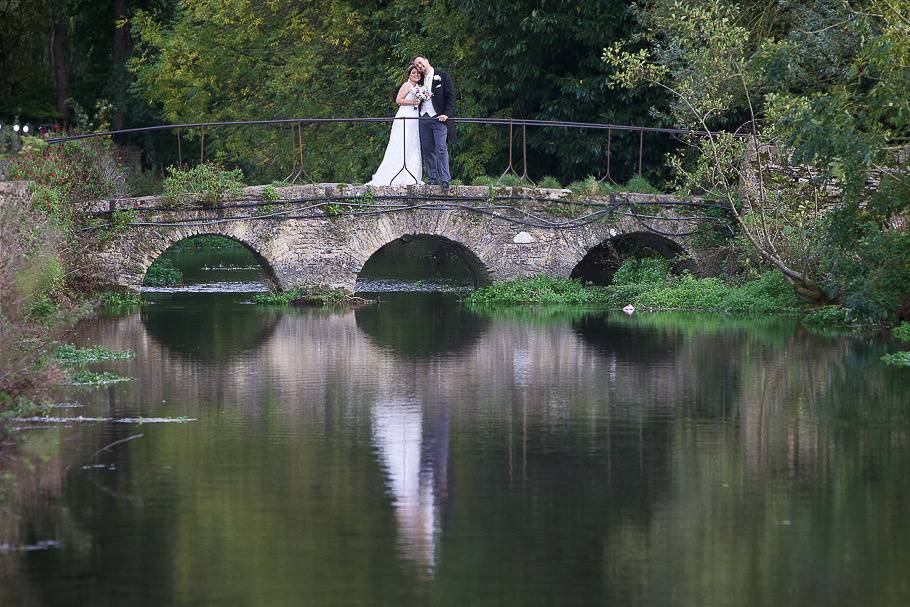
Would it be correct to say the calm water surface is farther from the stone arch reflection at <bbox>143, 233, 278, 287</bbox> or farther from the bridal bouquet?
the stone arch reflection at <bbox>143, 233, 278, 287</bbox>

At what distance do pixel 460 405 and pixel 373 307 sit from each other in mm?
11061

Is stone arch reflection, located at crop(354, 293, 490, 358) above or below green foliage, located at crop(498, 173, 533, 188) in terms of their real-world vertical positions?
below

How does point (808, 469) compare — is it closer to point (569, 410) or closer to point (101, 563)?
point (569, 410)

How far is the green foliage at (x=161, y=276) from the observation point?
29.2 metres

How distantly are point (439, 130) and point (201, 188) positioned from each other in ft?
12.6

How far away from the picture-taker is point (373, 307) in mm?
24219

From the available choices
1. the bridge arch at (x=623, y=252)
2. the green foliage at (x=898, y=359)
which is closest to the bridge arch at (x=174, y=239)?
the bridge arch at (x=623, y=252)

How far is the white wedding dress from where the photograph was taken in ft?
81.3

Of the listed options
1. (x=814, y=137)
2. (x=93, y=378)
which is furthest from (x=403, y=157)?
(x=93, y=378)

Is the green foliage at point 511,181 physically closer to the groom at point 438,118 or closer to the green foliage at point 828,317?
the groom at point 438,118

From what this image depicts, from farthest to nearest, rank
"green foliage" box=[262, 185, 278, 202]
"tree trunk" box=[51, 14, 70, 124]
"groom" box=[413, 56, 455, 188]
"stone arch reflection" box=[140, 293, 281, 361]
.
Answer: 1. "tree trunk" box=[51, 14, 70, 124]
2. "groom" box=[413, 56, 455, 188]
3. "green foliage" box=[262, 185, 278, 202]
4. "stone arch reflection" box=[140, 293, 281, 361]

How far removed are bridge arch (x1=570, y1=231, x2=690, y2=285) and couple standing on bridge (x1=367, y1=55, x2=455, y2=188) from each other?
2.99 m

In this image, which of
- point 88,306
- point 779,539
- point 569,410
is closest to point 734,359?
point 569,410

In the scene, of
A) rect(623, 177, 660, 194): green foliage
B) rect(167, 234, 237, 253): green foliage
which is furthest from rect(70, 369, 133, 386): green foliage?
rect(167, 234, 237, 253): green foliage
